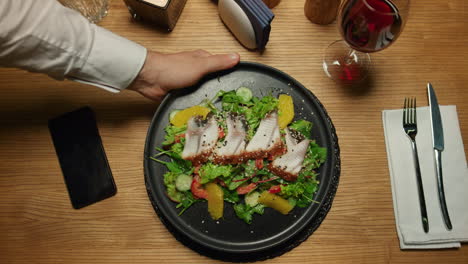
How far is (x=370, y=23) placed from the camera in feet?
3.39

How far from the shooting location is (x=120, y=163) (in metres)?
1.26

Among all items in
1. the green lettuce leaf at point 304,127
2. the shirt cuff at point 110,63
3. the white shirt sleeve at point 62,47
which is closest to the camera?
the white shirt sleeve at point 62,47

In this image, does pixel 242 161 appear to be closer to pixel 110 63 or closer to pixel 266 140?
pixel 266 140

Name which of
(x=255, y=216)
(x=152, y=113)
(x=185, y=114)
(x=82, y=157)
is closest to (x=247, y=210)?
(x=255, y=216)

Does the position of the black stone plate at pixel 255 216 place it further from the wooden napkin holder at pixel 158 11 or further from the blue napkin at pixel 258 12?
the wooden napkin holder at pixel 158 11

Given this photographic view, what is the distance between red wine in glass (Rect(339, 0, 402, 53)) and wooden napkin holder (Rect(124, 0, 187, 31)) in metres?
0.56

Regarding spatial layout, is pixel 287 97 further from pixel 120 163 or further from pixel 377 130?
pixel 120 163

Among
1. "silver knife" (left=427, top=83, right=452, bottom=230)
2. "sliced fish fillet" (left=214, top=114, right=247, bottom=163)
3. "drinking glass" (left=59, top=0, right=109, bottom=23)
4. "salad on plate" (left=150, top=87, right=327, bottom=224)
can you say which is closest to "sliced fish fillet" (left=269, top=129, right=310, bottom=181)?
"salad on plate" (left=150, top=87, right=327, bottom=224)

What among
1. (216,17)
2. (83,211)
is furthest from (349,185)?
(83,211)

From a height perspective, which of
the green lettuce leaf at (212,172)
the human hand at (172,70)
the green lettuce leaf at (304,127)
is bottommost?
the green lettuce leaf at (212,172)

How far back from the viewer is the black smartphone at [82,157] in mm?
1233

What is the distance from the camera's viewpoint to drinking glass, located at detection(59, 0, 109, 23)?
1.35 meters

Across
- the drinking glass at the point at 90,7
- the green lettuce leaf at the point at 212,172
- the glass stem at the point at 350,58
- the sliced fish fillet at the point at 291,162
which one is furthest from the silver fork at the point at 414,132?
the drinking glass at the point at 90,7

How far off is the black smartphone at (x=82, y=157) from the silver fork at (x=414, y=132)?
100cm
